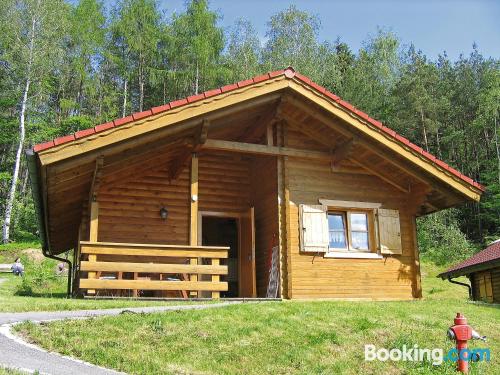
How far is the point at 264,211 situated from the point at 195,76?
26771 millimetres

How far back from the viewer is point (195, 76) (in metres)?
37.5

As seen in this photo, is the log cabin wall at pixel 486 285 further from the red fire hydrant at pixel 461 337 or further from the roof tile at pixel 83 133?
the roof tile at pixel 83 133

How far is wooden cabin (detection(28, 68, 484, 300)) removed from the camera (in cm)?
1091

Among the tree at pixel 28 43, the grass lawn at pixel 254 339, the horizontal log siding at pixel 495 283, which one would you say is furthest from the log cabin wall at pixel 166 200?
the tree at pixel 28 43

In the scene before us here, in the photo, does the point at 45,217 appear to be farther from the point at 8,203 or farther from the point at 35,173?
the point at 8,203

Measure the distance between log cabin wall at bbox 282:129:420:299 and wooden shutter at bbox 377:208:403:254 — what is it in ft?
0.66

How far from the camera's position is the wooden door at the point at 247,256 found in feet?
39.8

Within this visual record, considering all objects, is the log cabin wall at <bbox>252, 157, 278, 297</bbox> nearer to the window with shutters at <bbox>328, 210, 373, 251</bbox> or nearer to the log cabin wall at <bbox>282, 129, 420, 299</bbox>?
the log cabin wall at <bbox>282, 129, 420, 299</bbox>

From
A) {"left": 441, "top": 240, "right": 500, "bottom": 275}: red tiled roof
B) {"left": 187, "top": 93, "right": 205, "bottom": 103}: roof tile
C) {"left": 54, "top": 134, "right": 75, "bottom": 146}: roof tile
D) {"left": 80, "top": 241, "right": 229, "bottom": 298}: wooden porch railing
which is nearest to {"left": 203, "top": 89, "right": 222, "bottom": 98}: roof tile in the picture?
{"left": 187, "top": 93, "right": 205, "bottom": 103}: roof tile

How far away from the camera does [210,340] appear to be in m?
6.57

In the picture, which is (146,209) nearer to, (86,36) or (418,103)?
(86,36)

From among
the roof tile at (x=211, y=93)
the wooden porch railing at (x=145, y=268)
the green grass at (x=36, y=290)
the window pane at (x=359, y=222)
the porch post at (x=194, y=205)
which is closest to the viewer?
the green grass at (x=36, y=290)

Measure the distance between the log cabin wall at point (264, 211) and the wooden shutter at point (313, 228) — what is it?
591 millimetres

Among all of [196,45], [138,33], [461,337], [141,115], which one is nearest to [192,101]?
[141,115]
